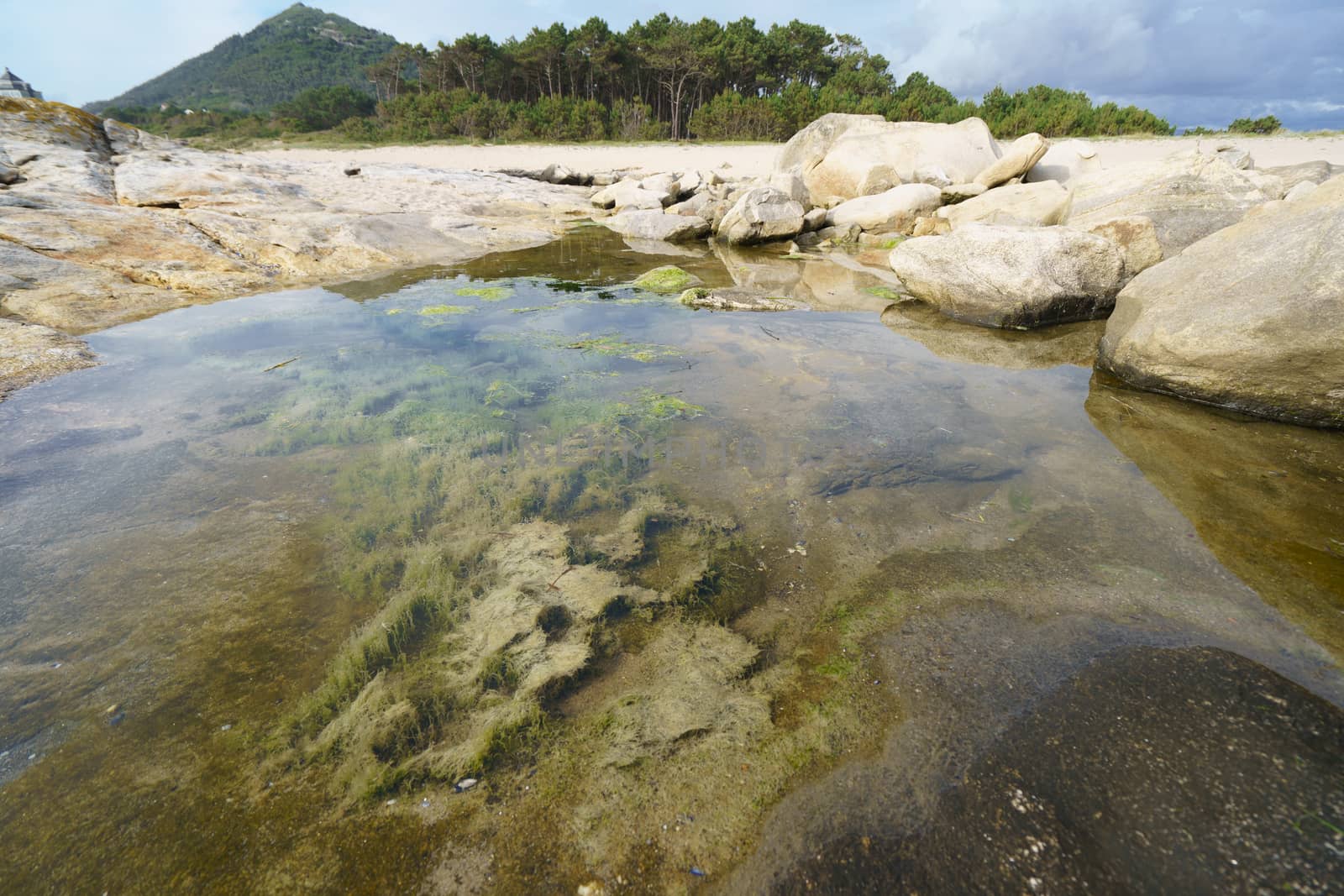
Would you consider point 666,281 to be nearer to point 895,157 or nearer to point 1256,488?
point 1256,488

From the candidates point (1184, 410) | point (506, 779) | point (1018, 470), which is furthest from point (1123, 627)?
point (1184, 410)

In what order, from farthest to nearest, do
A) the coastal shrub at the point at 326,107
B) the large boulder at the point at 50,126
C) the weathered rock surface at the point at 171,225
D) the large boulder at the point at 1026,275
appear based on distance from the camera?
1. the coastal shrub at the point at 326,107
2. the large boulder at the point at 50,126
3. the weathered rock surface at the point at 171,225
4. the large boulder at the point at 1026,275

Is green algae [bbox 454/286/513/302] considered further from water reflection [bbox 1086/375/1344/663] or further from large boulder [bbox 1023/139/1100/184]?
large boulder [bbox 1023/139/1100/184]

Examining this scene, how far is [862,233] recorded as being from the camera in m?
12.3

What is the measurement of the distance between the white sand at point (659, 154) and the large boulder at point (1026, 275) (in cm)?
1897

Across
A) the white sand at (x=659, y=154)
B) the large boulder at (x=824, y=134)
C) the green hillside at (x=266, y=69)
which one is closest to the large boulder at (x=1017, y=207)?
the large boulder at (x=824, y=134)

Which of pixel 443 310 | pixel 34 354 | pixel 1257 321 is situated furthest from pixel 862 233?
pixel 34 354

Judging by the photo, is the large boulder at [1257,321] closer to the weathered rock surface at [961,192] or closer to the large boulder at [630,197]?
the weathered rock surface at [961,192]

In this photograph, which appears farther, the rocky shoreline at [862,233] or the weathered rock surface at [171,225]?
the weathered rock surface at [171,225]

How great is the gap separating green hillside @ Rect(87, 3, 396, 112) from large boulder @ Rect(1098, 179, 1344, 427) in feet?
310

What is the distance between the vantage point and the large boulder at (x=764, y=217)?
1159 centimetres

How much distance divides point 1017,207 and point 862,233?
10.9ft

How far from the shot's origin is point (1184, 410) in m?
4.06

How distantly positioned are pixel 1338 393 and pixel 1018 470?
227 cm
